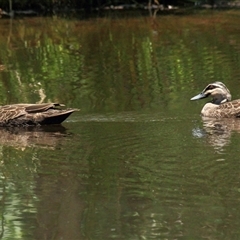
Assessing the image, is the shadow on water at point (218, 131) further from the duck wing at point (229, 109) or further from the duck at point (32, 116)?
the duck at point (32, 116)

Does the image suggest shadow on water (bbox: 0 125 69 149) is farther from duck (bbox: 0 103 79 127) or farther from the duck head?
the duck head

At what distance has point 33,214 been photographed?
7.84 m

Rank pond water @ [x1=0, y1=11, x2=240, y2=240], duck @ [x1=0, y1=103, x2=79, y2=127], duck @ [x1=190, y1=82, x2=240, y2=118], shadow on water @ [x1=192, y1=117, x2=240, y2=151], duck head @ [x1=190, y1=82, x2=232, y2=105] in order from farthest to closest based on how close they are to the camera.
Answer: duck head @ [x1=190, y1=82, x2=232, y2=105], duck @ [x1=190, y1=82, x2=240, y2=118], duck @ [x1=0, y1=103, x2=79, y2=127], shadow on water @ [x1=192, y1=117, x2=240, y2=151], pond water @ [x1=0, y1=11, x2=240, y2=240]

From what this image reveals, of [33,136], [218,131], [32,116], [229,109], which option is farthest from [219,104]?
[33,136]

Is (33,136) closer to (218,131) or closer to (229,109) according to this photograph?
(218,131)

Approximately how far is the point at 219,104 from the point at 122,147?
296 centimetres

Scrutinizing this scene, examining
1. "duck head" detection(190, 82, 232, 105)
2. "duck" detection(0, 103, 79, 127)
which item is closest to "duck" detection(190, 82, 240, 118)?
"duck head" detection(190, 82, 232, 105)

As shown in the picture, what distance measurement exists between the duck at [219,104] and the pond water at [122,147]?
0.18 metres

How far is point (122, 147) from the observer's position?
412 inches

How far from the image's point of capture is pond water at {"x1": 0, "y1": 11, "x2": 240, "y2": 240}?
7.56 meters

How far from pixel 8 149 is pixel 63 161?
1.20 metres

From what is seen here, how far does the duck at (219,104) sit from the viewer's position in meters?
12.4

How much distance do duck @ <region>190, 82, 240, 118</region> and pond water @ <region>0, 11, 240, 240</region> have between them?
18 cm

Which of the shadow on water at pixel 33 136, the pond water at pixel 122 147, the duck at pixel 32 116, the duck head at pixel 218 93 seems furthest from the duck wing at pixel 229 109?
the shadow on water at pixel 33 136
